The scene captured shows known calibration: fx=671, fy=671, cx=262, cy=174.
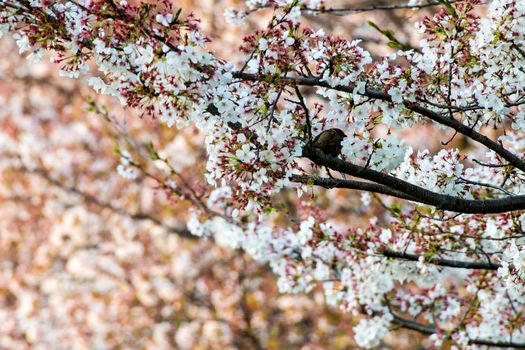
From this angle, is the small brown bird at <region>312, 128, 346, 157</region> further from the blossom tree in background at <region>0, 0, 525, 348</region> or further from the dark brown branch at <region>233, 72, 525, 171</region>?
the dark brown branch at <region>233, 72, 525, 171</region>

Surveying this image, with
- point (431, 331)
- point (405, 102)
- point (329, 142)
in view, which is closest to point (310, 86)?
point (329, 142)

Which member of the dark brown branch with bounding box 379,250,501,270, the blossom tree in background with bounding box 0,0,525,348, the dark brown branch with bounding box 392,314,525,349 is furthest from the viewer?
the dark brown branch with bounding box 392,314,525,349

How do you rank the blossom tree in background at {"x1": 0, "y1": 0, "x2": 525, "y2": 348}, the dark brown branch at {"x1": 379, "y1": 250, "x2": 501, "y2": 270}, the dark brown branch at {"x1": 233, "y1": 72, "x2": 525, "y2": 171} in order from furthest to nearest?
the dark brown branch at {"x1": 379, "y1": 250, "x2": 501, "y2": 270}, the dark brown branch at {"x1": 233, "y1": 72, "x2": 525, "y2": 171}, the blossom tree in background at {"x1": 0, "y1": 0, "x2": 525, "y2": 348}

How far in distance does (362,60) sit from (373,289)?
2.38m

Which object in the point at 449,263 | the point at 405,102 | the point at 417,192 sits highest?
the point at 405,102

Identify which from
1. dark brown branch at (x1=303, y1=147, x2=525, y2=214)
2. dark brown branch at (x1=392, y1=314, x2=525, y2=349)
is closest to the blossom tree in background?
dark brown branch at (x1=303, y1=147, x2=525, y2=214)

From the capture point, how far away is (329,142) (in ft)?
10.1

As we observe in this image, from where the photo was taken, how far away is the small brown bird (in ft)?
10.1

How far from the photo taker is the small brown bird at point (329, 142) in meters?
3.08

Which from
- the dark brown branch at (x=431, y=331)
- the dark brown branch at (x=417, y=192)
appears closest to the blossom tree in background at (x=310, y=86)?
the dark brown branch at (x=417, y=192)

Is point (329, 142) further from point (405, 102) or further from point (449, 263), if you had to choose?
point (449, 263)

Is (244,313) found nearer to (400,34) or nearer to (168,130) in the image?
(168,130)

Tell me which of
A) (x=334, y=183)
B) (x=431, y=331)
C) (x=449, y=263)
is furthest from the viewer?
(x=431, y=331)

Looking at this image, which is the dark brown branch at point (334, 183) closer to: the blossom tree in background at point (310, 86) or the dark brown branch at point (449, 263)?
the blossom tree in background at point (310, 86)
